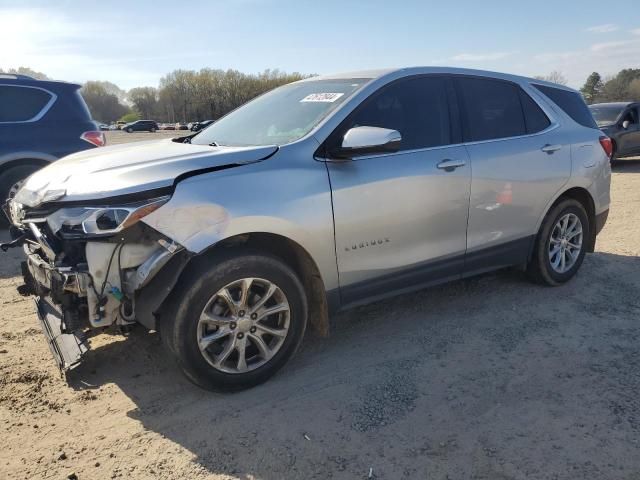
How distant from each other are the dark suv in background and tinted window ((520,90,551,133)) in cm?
534

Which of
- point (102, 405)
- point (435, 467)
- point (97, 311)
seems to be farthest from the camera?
point (102, 405)

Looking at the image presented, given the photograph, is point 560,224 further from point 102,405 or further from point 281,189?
point 102,405

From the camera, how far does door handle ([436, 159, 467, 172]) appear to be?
3.80m

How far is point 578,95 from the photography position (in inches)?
203

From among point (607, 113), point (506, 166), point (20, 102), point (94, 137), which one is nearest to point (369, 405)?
point (506, 166)

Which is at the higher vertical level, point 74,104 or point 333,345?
point 74,104

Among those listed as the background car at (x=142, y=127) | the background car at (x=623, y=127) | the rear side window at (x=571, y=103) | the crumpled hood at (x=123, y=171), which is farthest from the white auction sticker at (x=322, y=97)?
the background car at (x=142, y=127)

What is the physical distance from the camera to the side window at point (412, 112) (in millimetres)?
3635

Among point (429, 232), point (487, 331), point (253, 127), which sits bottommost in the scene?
point (487, 331)

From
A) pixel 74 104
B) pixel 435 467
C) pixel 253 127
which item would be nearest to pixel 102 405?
pixel 435 467

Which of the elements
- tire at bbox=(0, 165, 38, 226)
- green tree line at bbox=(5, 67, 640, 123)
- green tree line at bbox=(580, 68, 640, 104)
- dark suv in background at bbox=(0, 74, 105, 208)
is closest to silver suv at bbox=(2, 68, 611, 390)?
dark suv in background at bbox=(0, 74, 105, 208)

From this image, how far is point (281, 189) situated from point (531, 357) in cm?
203

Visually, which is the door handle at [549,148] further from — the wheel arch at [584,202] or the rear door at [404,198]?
the rear door at [404,198]

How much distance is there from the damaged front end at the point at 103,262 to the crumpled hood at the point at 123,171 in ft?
0.24
